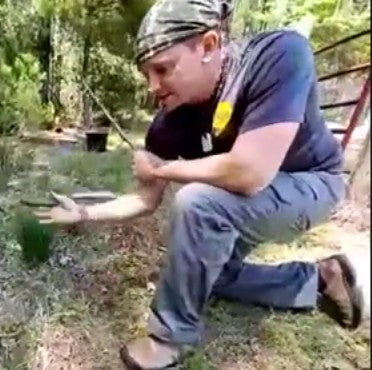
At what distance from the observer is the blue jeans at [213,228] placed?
3.13ft

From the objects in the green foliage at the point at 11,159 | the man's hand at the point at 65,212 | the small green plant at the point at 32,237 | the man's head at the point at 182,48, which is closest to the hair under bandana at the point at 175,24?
the man's head at the point at 182,48

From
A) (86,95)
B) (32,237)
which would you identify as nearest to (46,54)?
(86,95)

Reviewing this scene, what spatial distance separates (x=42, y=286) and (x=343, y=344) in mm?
391

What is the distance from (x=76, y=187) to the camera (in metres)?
1.21

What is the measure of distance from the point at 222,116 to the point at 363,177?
37cm

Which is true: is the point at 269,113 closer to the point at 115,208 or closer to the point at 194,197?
the point at 194,197

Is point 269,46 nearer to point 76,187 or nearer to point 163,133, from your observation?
point 163,133

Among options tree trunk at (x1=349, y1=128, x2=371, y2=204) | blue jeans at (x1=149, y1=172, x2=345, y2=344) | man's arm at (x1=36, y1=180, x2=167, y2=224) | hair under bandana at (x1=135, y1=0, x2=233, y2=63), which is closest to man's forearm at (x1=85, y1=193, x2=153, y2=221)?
man's arm at (x1=36, y1=180, x2=167, y2=224)

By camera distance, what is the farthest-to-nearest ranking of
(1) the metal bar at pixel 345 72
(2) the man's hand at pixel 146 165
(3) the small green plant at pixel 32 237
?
(3) the small green plant at pixel 32 237, (2) the man's hand at pixel 146 165, (1) the metal bar at pixel 345 72

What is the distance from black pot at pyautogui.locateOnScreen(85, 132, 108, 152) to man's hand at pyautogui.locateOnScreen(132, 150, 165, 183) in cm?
25

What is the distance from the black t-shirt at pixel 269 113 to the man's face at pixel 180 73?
3cm

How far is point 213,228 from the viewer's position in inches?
37.8

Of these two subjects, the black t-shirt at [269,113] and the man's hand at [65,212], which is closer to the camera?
the black t-shirt at [269,113]

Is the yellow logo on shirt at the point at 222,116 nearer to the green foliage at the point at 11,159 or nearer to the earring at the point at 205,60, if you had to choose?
the earring at the point at 205,60
